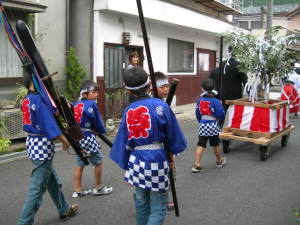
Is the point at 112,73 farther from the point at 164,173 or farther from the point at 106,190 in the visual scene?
the point at 164,173

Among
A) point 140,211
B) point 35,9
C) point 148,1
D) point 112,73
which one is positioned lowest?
point 140,211

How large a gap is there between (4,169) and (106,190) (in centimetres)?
226

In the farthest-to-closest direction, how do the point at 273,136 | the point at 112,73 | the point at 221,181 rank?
the point at 112,73 → the point at 273,136 → the point at 221,181

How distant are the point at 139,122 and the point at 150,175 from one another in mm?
451

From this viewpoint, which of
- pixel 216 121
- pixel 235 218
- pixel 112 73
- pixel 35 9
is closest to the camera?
pixel 235 218

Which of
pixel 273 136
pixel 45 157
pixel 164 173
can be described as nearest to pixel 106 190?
pixel 45 157

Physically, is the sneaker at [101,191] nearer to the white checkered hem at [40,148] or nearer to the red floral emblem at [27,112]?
the white checkered hem at [40,148]

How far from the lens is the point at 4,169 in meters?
6.30

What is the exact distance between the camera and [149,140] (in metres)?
3.09

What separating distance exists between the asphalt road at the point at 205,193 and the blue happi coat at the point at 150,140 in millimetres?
1215

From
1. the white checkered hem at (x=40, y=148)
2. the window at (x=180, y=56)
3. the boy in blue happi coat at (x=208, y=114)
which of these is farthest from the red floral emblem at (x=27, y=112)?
the window at (x=180, y=56)

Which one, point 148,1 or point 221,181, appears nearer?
point 221,181

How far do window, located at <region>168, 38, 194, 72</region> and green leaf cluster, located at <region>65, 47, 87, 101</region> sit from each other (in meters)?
5.27

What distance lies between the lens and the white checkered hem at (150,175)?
3.10 metres
